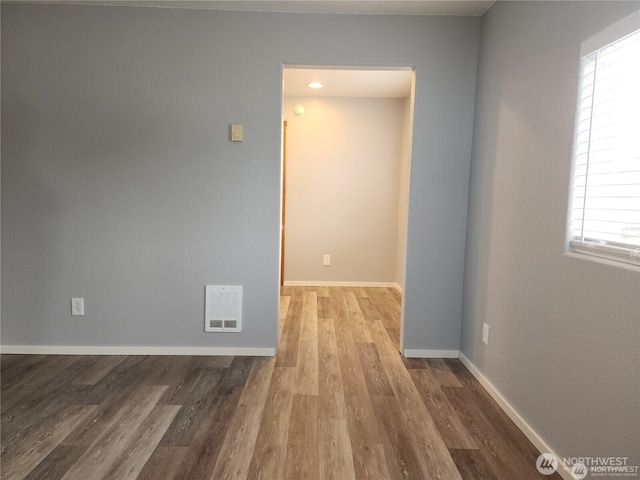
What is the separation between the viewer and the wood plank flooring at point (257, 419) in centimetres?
163

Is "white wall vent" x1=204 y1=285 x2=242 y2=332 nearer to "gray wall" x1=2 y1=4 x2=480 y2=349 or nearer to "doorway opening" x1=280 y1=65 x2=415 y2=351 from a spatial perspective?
"gray wall" x1=2 y1=4 x2=480 y2=349

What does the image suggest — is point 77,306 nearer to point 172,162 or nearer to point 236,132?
point 172,162

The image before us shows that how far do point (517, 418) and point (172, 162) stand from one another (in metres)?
2.55

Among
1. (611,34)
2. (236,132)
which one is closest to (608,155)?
(611,34)

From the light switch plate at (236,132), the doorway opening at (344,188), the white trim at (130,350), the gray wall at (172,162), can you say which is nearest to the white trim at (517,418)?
the gray wall at (172,162)

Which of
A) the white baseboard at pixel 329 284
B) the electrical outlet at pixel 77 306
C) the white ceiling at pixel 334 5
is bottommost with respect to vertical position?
the white baseboard at pixel 329 284

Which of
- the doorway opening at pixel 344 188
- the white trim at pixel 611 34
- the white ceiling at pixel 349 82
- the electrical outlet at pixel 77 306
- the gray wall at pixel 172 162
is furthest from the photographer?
the doorway opening at pixel 344 188

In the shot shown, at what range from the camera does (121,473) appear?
1.57 meters

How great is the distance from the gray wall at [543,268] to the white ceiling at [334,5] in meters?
0.20

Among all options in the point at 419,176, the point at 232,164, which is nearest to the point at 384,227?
the point at 419,176

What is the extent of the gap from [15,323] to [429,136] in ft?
10.4

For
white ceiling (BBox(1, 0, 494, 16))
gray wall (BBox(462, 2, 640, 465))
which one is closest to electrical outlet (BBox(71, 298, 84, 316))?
white ceiling (BBox(1, 0, 494, 16))

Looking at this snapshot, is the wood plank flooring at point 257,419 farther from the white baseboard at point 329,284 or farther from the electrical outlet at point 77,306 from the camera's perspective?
the white baseboard at point 329,284

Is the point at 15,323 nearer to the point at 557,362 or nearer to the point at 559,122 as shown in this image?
the point at 557,362
